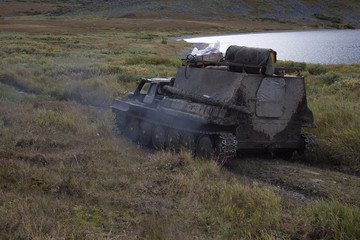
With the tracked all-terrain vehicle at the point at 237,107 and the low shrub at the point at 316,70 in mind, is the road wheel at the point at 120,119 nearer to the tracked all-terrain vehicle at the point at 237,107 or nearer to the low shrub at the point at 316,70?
the tracked all-terrain vehicle at the point at 237,107

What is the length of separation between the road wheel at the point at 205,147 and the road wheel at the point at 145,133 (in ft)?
7.75

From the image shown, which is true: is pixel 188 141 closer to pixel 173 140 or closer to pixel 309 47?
pixel 173 140

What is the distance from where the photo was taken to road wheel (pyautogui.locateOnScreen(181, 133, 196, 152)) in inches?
427

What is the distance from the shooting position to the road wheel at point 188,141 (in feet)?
35.6

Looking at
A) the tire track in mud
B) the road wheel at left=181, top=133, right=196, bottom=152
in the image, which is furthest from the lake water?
the tire track in mud

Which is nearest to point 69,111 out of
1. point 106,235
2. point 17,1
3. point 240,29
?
point 106,235

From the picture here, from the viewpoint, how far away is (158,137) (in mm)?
12344

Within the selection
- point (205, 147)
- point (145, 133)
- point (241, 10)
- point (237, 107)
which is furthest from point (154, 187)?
point (241, 10)

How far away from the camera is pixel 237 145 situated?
399 inches

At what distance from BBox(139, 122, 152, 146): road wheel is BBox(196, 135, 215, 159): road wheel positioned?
2.36m

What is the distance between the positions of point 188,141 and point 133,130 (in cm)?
289

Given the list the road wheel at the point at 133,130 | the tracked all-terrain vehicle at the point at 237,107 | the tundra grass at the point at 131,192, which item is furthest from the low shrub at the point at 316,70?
the tracked all-terrain vehicle at the point at 237,107

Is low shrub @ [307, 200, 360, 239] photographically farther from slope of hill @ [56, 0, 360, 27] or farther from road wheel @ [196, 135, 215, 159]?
slope of hill @ [56, 0, 360, 27]

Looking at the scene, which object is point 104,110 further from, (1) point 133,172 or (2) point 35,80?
(1) point 133,172
